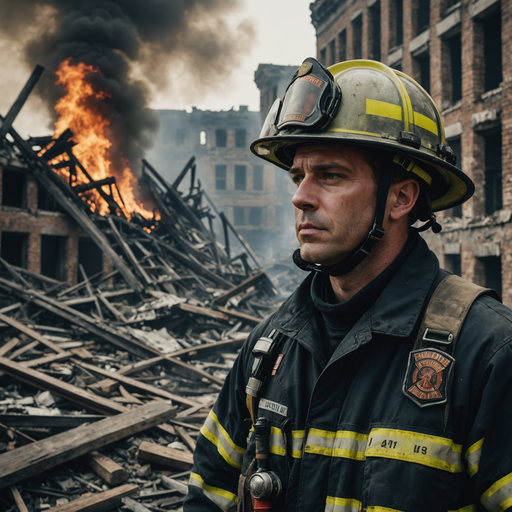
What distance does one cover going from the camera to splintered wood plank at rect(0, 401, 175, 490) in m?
4.76

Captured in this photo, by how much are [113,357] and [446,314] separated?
9.23 m

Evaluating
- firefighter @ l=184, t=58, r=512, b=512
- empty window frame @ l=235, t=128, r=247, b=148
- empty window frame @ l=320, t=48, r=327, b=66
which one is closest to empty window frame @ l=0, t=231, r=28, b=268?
firefighter @ l=184, t=58, r=512, b=512

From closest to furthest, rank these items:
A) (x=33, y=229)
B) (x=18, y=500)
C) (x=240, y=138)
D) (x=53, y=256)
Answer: (x=18, y=500) → (x=33, y=229) → (x=53, y=256) → (x=240, y=138)

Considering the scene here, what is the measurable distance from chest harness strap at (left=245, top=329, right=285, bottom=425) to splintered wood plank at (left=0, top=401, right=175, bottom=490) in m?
3.98

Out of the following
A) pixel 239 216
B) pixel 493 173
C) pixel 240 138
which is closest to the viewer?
pixel 493 173

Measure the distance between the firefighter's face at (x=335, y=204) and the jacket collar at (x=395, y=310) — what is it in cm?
24

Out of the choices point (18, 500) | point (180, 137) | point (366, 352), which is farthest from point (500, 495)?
point (180, 137)

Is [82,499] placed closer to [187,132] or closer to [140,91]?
[140,91]

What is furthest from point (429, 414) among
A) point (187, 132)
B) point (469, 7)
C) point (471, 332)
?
point (187, 132)

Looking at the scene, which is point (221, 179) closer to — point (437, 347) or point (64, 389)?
point (64, 389)

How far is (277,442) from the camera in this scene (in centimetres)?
180

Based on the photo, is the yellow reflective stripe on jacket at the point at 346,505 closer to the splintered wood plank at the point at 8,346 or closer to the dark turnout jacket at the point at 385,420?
the dark turnout jacket at the point at 385,420

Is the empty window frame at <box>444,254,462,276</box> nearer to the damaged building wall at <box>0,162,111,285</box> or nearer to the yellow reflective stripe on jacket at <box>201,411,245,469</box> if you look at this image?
the damaged building wall at <box>0,162,111,285</box>

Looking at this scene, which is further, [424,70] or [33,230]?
[424,70]
